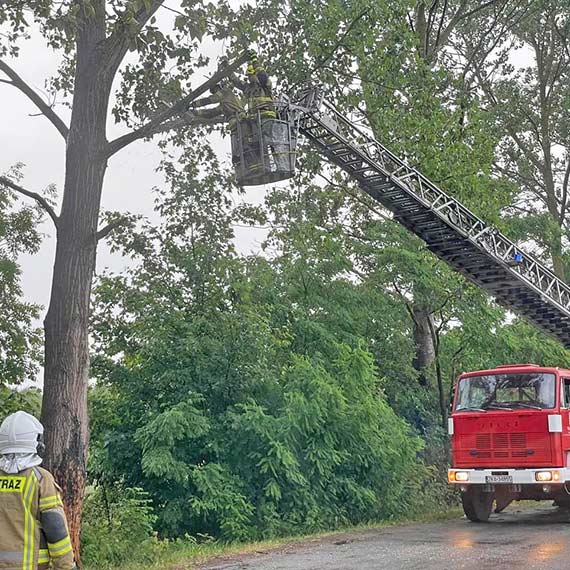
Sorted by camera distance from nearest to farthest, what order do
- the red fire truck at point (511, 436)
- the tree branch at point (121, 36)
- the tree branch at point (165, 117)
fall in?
1. the tree branch at point (121, 36)
2. the tree branch at point (165, 117)
3. the red fire truck at point (511, 436)

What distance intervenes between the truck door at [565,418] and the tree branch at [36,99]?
356 inches

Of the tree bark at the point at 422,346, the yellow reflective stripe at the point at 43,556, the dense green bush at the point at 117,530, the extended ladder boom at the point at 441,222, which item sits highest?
the extended ladder boom at the point at 441,222

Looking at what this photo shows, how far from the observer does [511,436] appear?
549 inches

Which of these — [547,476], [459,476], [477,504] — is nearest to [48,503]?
[547,476]

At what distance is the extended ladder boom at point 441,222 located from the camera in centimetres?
1428

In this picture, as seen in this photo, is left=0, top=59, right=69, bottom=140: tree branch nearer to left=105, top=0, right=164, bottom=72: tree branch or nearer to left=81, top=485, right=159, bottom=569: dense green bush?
left=105, top=0, right=164, bottom=72: tree branch

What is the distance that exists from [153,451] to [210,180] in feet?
15.9

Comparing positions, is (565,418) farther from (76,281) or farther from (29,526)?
(29,526)

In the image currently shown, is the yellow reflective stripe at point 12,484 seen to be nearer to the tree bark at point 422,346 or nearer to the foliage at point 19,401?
the foliage at point 19,401

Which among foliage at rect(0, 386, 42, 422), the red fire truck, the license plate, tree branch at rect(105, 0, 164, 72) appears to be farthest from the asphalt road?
tree branch at rect(105, 0, 164, 72)

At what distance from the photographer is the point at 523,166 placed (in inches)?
1236

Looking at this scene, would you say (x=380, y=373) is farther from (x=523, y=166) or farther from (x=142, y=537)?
(x=523, y=166)

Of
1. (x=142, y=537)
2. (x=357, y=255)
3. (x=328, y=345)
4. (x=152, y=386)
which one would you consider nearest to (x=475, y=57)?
(x=357, y=255)

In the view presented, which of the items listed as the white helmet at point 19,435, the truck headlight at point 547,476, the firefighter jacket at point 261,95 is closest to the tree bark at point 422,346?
the truck headlight at point 547,476
